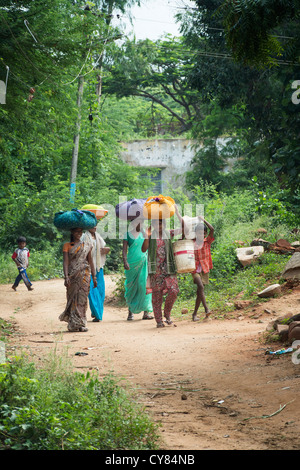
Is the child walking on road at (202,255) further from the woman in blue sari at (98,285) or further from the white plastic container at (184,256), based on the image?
the woman in blue sari at (98,285)

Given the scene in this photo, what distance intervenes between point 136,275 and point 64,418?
7.27 metres

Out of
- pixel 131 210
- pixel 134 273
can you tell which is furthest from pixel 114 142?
pixel 134 273

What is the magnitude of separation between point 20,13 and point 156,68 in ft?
70.5

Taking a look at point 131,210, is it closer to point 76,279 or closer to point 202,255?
point 202,255

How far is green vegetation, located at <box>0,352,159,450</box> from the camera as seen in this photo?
349 centimetres

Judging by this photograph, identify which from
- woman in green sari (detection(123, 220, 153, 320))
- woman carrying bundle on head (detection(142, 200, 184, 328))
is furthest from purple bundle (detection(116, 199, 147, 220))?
woman carrying bundle on head (detection(142, 200, 184, 328))

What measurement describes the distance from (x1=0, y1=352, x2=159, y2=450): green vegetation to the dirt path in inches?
10.6

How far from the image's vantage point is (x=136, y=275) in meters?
11.0

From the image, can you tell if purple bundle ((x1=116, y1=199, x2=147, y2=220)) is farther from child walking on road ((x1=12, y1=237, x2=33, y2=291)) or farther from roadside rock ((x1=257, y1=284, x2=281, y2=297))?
child walking on road ((x1=12, y1=237, x2=33, y2=291))

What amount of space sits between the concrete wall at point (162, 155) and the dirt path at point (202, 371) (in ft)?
67.5

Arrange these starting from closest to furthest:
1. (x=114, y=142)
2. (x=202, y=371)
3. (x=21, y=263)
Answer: (x=202, y=371) → (x=21, y=263) → (x=114, y=142)

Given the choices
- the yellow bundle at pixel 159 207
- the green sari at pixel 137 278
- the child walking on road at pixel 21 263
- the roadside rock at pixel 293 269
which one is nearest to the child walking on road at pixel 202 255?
the yellow bundle at pixel 159 207

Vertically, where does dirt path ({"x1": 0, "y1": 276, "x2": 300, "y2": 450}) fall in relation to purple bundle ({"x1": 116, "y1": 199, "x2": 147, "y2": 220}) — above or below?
below

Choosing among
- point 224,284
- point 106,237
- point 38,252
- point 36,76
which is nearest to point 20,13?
point 36,76
